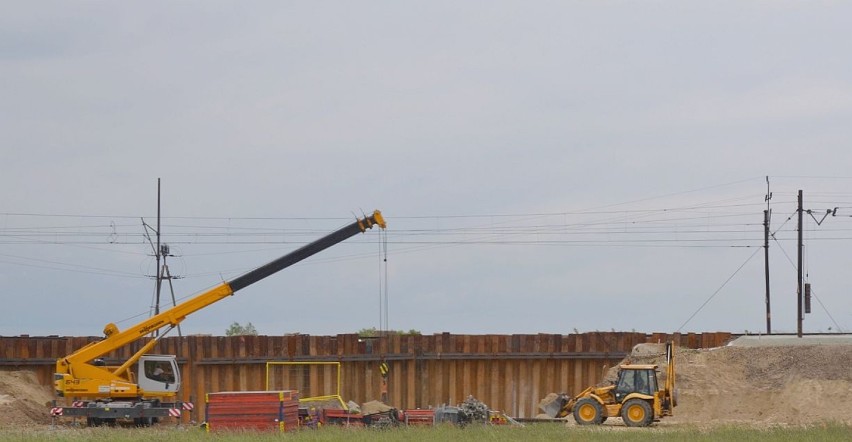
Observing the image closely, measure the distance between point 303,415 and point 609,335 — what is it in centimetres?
1307

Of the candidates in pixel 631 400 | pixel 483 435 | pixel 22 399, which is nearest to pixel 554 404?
pixel 631 400

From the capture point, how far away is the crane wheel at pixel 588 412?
1358 inches

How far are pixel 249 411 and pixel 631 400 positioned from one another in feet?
35.1

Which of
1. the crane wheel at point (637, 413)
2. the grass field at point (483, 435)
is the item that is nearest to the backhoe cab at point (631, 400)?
the crane wheel at point (637, 413)

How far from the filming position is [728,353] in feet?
135

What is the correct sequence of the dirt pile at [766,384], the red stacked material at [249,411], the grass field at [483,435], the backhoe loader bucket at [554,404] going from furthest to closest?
the backhoe loader bucket at [554,404], the dirt pile at [766,384], the red stacked material at [249,411], the grass field at [483,435]

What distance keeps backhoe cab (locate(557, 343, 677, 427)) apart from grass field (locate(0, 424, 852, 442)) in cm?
169

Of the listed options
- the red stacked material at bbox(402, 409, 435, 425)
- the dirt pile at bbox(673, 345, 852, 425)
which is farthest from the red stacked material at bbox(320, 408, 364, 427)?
the dirt pile at bbox(673, 345, 852, 425)

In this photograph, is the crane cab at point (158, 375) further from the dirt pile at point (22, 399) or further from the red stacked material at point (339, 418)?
the red stacked material at point (339, 418)

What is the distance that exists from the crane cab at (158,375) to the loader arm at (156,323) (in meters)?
0.39

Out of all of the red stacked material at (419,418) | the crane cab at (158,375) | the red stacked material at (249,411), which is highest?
the crane cab at (158,375)

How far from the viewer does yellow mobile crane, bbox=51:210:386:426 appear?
36.1 meters

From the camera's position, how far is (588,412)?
114 feet

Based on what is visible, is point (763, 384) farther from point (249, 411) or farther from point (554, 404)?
point (249, 411)
